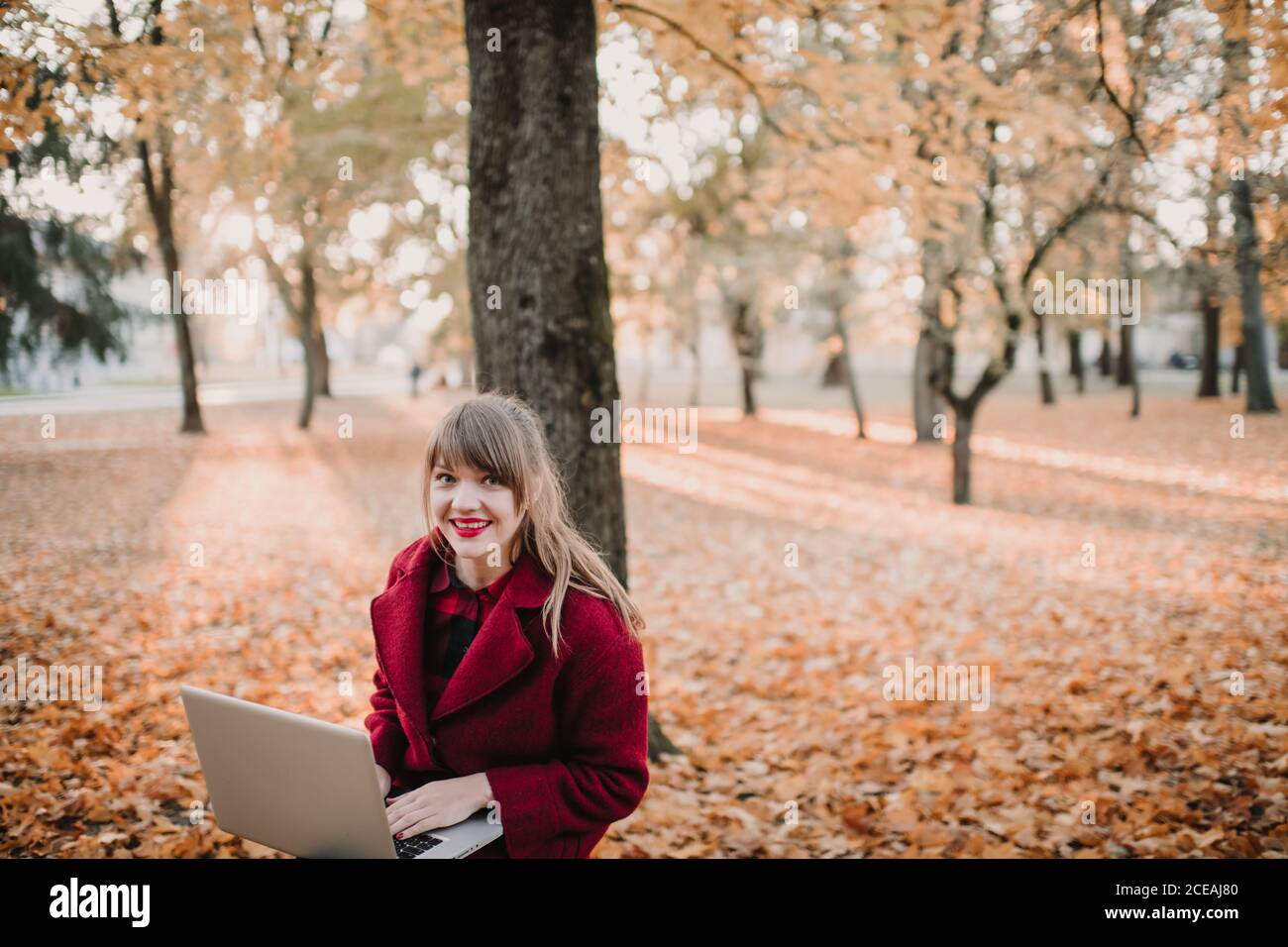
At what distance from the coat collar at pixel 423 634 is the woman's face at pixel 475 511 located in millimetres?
96

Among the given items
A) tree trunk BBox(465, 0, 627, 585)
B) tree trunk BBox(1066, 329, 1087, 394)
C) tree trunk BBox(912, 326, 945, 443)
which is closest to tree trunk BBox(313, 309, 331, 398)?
tree trunk BBox(912, 326, 945, 443)

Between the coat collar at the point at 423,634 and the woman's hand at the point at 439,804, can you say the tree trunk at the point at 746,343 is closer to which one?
the coat collar at the point at 423,634

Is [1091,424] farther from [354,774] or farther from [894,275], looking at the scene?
[354,774]

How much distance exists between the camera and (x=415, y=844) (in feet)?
6.53

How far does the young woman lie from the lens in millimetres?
2000

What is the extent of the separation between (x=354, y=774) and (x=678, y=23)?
4628 mm

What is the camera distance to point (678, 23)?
4.81 meters

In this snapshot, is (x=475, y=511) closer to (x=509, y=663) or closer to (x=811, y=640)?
(x=509, y=663)

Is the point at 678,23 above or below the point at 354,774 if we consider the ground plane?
above

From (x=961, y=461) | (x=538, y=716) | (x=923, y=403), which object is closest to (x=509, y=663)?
(x=538, y=716)

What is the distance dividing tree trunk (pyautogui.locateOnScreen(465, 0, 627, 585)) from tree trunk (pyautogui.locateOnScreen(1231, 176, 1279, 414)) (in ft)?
16.6

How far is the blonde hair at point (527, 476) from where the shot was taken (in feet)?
6.79

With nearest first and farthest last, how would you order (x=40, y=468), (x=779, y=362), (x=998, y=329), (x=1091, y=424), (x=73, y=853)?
(x=73, y=853), (x=40, y=468), (x=998, y=329), (x=1091, y=424), (x=779, y=362)
